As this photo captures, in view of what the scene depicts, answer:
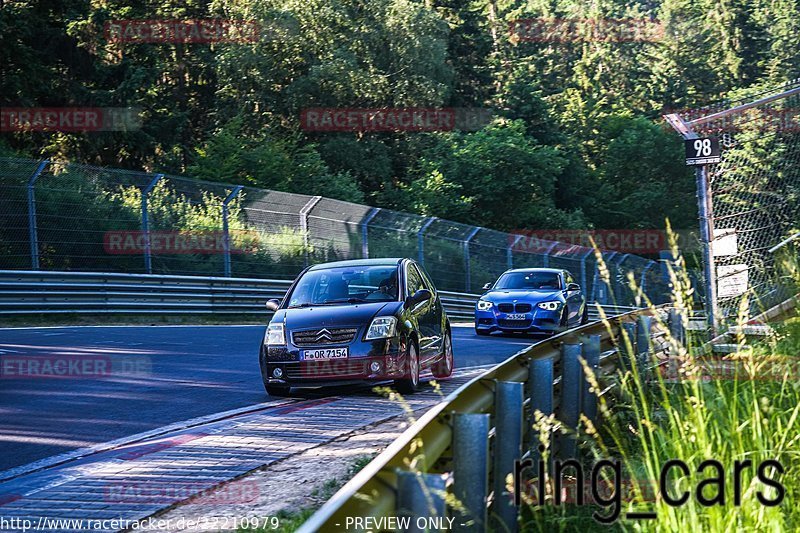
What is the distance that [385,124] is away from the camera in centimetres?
5319

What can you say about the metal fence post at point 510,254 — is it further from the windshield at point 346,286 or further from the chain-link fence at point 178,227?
the windshield at point 346,286

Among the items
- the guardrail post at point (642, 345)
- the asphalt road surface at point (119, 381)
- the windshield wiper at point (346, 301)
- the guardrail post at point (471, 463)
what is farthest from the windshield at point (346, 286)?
the guardrail post at point (471, 463)

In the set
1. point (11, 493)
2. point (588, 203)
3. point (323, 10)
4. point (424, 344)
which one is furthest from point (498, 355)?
point (588, 203)

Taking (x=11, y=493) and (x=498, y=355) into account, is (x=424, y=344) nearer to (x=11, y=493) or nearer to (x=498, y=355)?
(x=498, y=355)

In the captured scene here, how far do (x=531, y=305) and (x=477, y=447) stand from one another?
56.8 feet

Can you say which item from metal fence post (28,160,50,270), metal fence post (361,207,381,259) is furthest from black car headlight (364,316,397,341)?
metal fence post (361,207,381,259)

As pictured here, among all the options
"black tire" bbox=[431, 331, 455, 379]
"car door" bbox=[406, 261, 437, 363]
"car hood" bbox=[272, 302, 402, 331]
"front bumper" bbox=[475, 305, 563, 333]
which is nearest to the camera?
"car hood" bbox=[272, 302, 402, 331]

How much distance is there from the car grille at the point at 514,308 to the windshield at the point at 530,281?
2.75ft

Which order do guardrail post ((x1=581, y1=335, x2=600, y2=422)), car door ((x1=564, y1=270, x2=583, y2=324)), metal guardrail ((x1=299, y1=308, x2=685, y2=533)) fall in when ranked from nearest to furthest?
metal guardrail ((x1=299, y1=308, x2=685, y2=533)) → guardrail post ((x1=581, y1=335, x2=600, y2=422)) → car door ((x1=564, y1=270, x2=583, y2=324))

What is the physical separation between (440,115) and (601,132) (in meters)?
25.5

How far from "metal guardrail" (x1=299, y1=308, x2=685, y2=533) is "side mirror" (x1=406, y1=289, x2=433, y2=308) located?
3554 millimetres

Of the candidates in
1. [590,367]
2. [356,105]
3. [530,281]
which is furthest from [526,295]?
[356,105]

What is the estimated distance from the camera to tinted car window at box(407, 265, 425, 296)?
42.8ft

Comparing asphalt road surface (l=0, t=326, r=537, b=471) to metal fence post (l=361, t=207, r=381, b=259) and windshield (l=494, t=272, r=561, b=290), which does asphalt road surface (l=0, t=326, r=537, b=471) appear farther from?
metal fence post (l=361, t=207, r=381, b=259)
